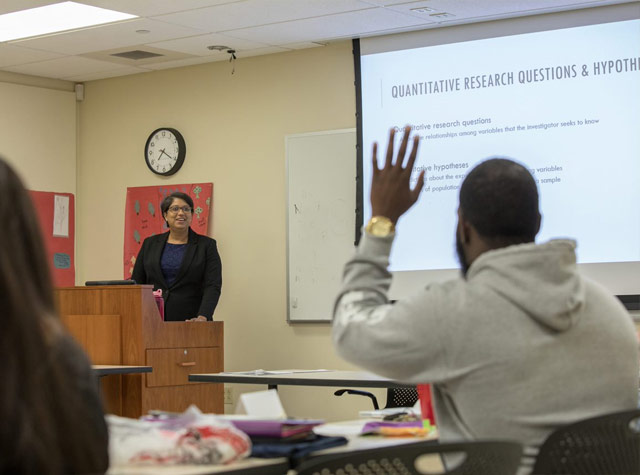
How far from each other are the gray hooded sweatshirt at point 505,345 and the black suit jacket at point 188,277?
187 inches

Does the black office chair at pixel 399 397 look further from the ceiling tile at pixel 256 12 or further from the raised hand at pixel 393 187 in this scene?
the raised hand at pixel 393 187

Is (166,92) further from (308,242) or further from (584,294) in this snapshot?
(584,294)

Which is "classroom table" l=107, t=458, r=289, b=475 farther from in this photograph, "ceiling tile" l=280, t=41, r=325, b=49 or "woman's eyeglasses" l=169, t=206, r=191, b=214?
"ceiling tile" l=280, t=41, r=325, b=49

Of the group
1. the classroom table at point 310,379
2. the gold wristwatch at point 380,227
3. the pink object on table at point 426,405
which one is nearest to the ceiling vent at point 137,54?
the classroom table at point 310,379

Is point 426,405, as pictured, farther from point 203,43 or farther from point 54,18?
point 203,43

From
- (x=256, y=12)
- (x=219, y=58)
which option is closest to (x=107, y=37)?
(x=219, y=58)

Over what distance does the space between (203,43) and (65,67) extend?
4.50 ft

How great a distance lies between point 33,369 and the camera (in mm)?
1196

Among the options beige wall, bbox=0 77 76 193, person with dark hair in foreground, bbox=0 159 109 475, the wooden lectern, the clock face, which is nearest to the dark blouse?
the wooden lectern

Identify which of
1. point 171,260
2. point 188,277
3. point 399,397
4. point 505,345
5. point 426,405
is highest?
point 171,260

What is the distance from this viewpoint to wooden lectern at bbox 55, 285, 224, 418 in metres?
5.62

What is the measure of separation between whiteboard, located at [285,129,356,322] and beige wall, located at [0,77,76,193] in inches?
83.2

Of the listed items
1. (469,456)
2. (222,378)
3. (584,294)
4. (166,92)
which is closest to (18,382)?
(469,456)

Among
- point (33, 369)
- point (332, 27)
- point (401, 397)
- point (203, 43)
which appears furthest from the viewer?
point (203, 43)
